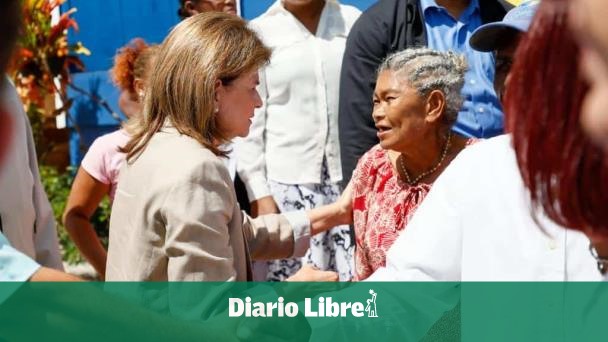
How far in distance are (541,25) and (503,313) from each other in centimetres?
83

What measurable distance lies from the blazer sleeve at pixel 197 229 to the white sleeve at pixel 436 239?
733 mm

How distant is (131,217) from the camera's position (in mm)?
2857

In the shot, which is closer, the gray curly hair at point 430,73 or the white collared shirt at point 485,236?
the white collared shirt at point 485,236

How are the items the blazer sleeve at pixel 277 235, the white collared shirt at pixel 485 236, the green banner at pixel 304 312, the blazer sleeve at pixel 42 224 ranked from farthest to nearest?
the blazer sleeve at pixel 42 224, the blazer sleeve at pixel 277 235, the white collared shirt at pixel 485 236, the green banner at pixel 304 312

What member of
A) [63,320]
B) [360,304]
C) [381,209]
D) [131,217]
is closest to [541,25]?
[63,320]

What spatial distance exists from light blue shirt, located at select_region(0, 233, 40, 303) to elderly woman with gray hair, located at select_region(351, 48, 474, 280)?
202 cm

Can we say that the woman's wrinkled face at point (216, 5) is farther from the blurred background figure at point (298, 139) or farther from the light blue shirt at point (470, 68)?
the light blue shirt at point (470, 68)

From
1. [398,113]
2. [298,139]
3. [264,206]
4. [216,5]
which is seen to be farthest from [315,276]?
[216,5]

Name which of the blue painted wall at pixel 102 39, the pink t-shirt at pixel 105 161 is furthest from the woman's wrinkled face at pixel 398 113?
the blue painted wall at pixel 102 39

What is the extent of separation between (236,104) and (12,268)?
1.58 meters

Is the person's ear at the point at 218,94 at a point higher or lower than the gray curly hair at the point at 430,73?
higher

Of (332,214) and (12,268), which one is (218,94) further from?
(12,268)

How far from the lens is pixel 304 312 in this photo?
8.52 ft

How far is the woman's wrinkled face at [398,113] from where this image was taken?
3533 millimetres
